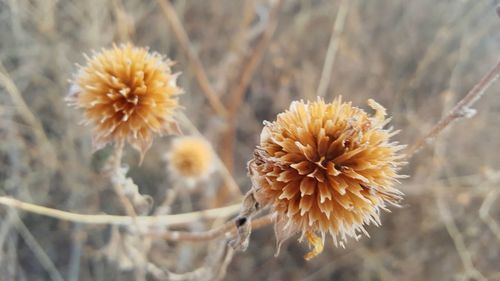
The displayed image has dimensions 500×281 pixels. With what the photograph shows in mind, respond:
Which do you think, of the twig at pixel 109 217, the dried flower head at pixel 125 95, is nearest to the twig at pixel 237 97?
the twig at pixel 109 217

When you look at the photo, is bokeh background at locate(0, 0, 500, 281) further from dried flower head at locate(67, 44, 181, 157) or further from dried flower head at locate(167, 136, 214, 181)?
dried flower head at locate(67, 44, 181, 157)

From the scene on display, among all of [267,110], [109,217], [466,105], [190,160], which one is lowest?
[466,105]

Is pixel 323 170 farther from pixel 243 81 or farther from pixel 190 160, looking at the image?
pixel 243 81

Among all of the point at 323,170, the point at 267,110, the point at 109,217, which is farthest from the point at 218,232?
the point at 267,110

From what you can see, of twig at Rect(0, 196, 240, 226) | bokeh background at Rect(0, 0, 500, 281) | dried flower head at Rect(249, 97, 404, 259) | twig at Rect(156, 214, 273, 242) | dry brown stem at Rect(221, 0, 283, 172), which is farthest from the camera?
bokeh background at Rect(0, 0, 500, 281)

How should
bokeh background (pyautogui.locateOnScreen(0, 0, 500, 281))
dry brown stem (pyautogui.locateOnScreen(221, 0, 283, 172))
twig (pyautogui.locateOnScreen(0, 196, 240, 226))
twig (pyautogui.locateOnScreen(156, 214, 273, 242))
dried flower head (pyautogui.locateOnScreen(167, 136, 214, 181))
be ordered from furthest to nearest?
bokeh background (pyautogui.locateOnScreen(0, 0, 500, 281)) < dry brown stem (pyautogui.locateOnScreen(221, 0, 283, 172)) < dried flower head (pyautogui.locateOnScreen(167, 136, 214, 181)) < twig (pyautogui.locateOnScreen(0, 196, 240, 226)) < twig (pyautogui.locateOnScreen(156, 214, 273, 242))

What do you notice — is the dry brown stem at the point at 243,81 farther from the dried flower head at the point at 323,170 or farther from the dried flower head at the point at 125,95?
the dried flower head at the point at 323,170

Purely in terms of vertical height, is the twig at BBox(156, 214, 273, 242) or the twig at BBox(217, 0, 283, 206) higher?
the twig at BBox(217, 0, 283, 206)

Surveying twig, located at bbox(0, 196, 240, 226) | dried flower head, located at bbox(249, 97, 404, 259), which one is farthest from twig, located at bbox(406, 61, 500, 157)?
twig, located at bbox(0, 196, 240, 226)
